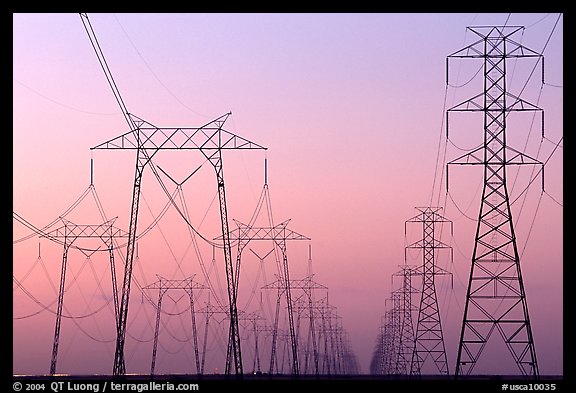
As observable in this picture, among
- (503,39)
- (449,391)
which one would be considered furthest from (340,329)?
(449,391)

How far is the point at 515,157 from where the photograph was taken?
145 ft

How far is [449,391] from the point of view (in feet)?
84.1
